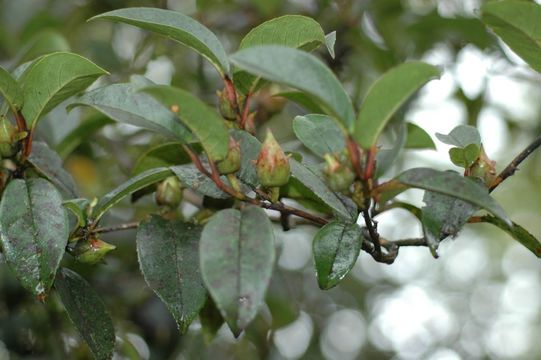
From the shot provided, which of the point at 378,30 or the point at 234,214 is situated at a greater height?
the point at 234,214

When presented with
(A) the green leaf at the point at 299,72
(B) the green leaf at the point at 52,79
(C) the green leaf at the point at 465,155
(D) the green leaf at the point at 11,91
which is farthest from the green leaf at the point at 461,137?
(D) the green leaf at the point at 11,91

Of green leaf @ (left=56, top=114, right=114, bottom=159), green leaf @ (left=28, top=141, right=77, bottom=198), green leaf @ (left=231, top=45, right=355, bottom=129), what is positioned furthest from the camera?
green leaf @ (left=56, top=114, right=114, bottom=159)

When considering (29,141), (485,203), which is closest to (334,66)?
(29,141)

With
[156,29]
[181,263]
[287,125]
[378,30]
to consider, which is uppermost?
[156,29]

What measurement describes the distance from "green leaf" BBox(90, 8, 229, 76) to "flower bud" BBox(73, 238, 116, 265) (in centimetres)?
31

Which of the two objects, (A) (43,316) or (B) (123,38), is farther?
(B) (123,38)

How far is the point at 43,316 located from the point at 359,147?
1296 mm

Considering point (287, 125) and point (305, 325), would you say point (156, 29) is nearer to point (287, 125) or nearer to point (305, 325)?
point (287, 125)

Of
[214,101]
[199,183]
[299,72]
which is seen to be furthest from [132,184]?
[214,101]

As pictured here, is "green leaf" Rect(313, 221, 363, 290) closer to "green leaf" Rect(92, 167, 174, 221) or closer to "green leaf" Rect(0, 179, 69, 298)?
"green leaf" Rect(92, 167, 174, 221)

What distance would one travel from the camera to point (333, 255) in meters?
0.94

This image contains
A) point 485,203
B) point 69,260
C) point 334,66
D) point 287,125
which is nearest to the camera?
point 485,203

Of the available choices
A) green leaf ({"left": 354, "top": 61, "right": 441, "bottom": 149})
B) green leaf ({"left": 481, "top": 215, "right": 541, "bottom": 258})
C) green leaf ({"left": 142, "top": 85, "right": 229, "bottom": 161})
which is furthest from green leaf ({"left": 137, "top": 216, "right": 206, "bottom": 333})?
green leaf ({"left": 481, "top": 215, "right": 541, "bottom": 258})

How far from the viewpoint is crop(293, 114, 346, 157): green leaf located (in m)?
0.91
